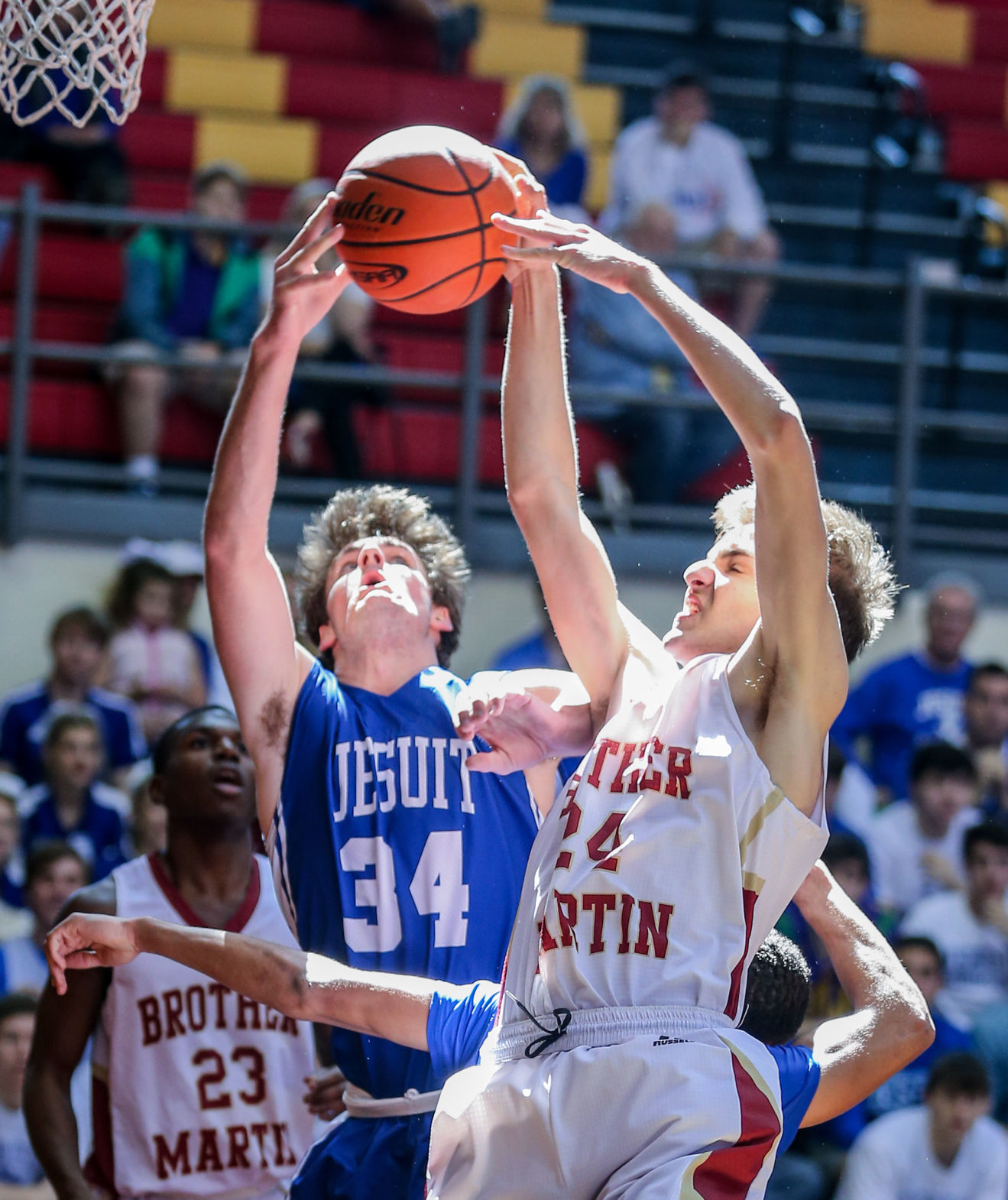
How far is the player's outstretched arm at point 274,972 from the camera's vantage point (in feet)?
9.77

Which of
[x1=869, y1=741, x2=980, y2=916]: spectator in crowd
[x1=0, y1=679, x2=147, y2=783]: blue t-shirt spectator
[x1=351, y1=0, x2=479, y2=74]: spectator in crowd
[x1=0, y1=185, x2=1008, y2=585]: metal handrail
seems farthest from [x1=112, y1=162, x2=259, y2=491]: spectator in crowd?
[x1=869, y1=741, x2=980, y2=916]: spectator in crowd

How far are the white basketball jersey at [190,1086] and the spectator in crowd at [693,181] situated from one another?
17.0ft

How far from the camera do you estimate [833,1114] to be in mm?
3023

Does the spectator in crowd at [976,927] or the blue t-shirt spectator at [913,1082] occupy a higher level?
the spectator in crowd at [976,927]

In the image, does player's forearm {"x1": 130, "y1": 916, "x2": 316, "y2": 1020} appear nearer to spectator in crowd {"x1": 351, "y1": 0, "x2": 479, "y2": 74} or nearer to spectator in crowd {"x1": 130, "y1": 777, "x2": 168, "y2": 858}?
spectator in crowd {"x1": 130, "y1": 777, "x2": 168, "y2": 858}

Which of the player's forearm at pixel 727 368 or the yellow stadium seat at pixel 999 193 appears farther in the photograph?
the yellow stadium seat at pixel 999 193

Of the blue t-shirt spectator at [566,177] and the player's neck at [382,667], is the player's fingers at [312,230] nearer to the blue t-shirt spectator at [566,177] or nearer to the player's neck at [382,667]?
the player's neck at [382,667]

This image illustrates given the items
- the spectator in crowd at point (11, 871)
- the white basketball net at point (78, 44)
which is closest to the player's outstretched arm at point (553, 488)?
the white basketball net at point (78, 44)

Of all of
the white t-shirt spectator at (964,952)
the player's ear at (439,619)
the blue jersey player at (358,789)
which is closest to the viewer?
the blue jersey player at (358,789)

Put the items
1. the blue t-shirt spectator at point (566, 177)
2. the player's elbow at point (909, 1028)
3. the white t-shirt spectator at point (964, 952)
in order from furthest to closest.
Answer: the blue t-shirt spectator at point (566, 177) < the white t-shirt spectator at point (964, 952) < the player's elbow at point (909, 1028)

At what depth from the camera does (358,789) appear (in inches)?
143

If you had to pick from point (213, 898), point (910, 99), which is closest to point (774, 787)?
point (213, 898)

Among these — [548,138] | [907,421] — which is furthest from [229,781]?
[548,138]

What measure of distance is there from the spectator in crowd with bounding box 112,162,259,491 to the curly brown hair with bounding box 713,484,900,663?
4469mm
